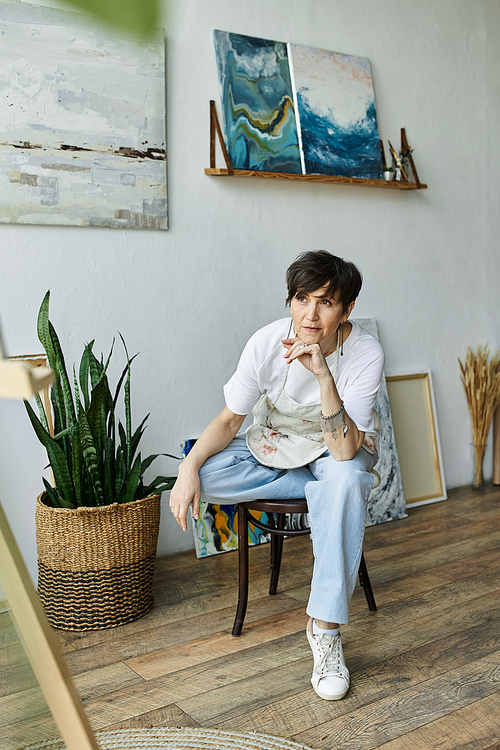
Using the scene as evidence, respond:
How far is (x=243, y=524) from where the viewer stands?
2.10 m

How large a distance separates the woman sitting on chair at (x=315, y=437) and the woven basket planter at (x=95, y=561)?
26 centimetres

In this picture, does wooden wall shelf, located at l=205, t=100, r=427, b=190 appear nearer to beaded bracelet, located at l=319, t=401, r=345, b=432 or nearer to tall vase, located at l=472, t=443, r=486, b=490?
beaded bracelet, located at l=319, t=401, r=345, b=432

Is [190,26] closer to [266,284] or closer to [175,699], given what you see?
[266,284]

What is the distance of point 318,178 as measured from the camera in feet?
10.0

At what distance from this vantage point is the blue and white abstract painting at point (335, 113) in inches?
121

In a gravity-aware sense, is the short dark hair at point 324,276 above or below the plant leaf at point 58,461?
above

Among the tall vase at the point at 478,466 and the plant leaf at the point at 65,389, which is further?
the tall vase at the point at 478,466

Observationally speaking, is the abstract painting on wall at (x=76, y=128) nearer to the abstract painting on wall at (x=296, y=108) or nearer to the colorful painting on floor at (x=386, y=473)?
the abstract painting on wall at (x=296, y=108)

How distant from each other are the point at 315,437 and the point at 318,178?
1.44 metres

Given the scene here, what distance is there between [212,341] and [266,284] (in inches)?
15.2

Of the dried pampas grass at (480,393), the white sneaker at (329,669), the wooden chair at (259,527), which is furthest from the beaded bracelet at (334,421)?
the dried pampas grass at (480,393)

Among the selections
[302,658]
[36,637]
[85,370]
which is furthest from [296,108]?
[36,637]

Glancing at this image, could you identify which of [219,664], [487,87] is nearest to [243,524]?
[219,664]

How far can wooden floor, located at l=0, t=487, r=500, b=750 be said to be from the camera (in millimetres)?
1649
